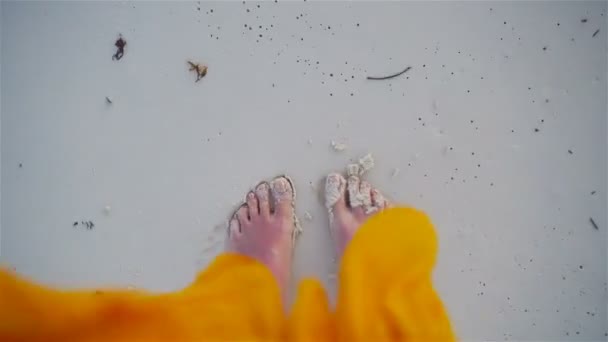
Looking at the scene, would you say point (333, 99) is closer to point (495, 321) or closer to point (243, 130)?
point (243, 130)

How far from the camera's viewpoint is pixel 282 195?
98 centimetres

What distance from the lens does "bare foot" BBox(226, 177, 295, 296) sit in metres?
0.98

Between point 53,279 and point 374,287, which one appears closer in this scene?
point 374,287

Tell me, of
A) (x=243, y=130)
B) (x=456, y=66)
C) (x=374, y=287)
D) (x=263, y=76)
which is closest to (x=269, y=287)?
(x=374, y=287)

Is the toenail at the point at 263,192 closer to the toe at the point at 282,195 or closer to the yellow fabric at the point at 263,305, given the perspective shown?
the toe at the point at 282,195

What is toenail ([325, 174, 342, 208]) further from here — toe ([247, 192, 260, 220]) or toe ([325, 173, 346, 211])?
toe ([247, 192, 260, 220])

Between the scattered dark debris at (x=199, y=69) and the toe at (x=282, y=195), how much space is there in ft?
0.91

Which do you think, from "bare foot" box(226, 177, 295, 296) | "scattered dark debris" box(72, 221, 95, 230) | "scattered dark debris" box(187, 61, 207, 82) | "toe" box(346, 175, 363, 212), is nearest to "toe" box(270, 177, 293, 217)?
"bare foot" box(226, 177, 295, 296)

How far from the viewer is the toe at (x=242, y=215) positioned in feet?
3.27

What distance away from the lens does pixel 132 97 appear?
1022 millimetres

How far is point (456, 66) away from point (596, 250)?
1.60ft

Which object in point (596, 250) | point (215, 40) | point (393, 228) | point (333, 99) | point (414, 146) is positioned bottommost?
point (596, 250)

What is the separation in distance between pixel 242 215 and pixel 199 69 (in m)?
0.33

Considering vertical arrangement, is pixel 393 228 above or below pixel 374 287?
above
